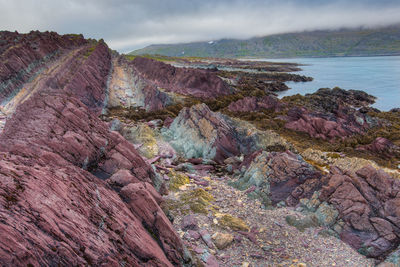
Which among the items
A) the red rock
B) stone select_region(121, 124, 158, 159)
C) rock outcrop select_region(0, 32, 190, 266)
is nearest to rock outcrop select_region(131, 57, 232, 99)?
stone select_region(121, 124, 158, 159)

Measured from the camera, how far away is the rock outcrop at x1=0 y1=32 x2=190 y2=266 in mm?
6008

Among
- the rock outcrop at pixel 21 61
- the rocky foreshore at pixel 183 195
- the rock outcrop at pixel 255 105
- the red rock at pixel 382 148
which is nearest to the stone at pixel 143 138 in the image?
the rocky foreshore at pixel 183 195

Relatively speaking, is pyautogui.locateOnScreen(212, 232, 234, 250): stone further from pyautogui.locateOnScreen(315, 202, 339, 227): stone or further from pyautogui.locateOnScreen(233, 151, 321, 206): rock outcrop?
pyautogui.locateOnScreen(315, 202, 339, 227): stone

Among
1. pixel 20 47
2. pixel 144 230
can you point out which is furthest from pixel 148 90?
pixel 144 230

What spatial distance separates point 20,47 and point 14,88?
15.9 metres

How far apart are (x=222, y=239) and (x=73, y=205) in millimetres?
7271

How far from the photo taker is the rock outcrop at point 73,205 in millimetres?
6008

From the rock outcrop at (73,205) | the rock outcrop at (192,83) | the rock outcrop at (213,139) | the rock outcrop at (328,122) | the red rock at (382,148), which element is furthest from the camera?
the rock outcrop at (192,83)

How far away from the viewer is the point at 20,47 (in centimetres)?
5406

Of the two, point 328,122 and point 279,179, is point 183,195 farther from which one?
point 328,122

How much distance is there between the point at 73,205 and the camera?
747cm

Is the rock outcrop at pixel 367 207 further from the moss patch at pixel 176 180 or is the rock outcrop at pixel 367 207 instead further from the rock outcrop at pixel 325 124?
the rock outcrop at pixel 325 124

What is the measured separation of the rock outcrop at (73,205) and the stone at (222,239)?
2471 mm

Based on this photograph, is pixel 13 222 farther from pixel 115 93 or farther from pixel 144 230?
pixel 115 93
